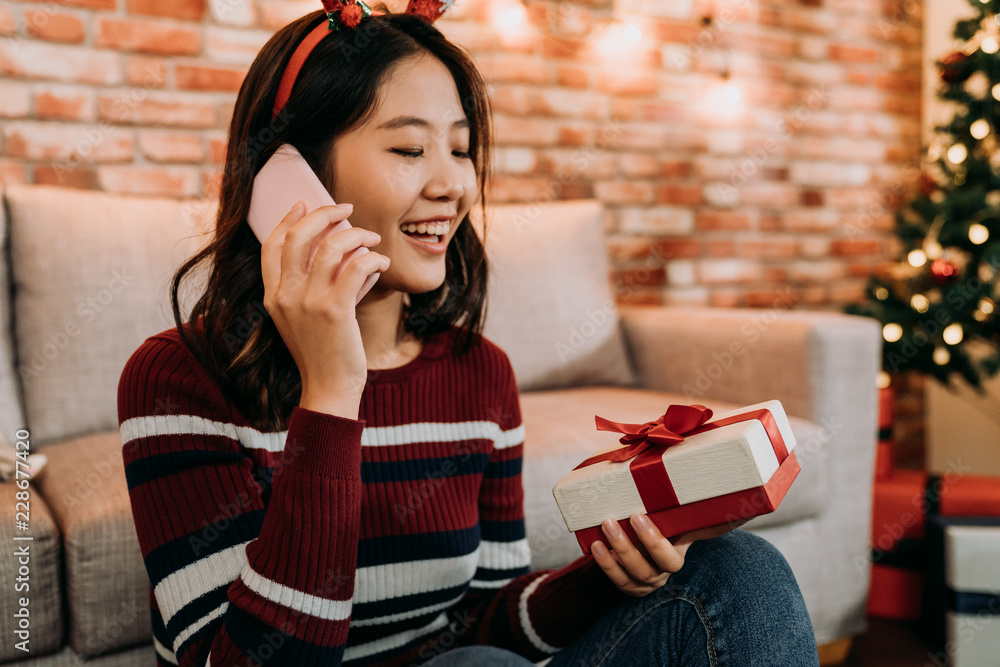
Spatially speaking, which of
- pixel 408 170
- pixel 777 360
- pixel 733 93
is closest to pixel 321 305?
pixel 408 170

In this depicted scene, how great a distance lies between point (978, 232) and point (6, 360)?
2.66 meters

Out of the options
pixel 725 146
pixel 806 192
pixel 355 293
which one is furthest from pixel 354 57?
pixel 806 192

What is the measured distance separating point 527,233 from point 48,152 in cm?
119

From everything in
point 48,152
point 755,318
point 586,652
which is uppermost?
point 48,152

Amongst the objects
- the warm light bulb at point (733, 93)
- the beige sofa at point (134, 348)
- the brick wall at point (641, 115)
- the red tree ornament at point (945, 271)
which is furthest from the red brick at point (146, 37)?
the red tree ornament at point (945, 271)

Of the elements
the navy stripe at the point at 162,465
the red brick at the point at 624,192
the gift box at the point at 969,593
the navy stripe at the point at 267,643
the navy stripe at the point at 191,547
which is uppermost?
the red brick at the point at 624,192

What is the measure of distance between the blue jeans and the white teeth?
0.46 meters

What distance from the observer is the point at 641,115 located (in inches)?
100

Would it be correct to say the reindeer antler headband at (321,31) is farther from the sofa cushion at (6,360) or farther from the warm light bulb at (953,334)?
the warm light bulb at (953,334)

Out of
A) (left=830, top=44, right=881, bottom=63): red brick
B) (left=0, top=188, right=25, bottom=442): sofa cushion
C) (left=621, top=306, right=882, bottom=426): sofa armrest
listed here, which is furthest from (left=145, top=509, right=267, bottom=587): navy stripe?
(left=830, top=44, right=881, bottom=63): red brick

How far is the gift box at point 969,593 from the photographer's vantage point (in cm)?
153

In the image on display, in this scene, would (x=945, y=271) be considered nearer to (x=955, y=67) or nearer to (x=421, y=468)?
(x=955, y=67)

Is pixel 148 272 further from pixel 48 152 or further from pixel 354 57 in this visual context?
pixel 354 57

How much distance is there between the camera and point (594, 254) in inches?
83.8
